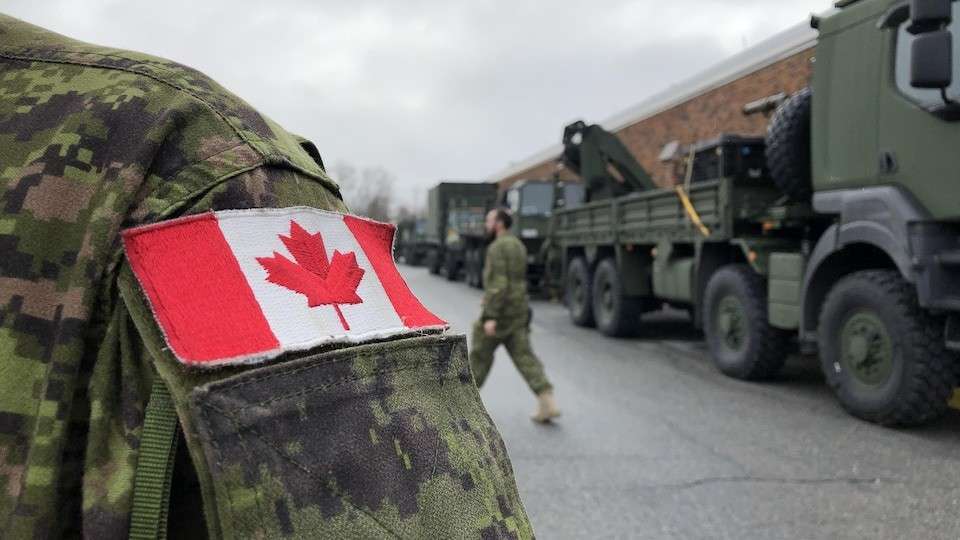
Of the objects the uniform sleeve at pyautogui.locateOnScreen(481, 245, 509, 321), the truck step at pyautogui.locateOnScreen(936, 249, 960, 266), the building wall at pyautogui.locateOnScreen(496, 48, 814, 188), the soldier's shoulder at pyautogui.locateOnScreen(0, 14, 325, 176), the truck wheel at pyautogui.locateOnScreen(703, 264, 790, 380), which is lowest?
the truck wheel at pyautogui.locateOnScreen(703, 264, 790, 380)

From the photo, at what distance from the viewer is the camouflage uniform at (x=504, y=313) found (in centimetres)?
627

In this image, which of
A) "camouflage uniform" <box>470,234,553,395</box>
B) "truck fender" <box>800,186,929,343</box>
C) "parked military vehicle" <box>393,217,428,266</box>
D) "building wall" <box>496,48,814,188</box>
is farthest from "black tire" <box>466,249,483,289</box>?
"truck fender" <box>800,186,929,343</box>

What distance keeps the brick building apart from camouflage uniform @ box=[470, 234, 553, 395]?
320 inches

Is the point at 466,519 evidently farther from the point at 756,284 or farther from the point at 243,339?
the point at 756,284

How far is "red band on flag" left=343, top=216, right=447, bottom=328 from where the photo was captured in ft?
3.14

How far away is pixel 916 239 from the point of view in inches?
204

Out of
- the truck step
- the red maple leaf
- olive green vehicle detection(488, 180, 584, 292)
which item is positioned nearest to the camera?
the red maple leaf

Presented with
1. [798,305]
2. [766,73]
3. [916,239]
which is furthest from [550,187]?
[916,239]

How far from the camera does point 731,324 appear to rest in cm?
765

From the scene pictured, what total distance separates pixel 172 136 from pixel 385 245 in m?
0.28

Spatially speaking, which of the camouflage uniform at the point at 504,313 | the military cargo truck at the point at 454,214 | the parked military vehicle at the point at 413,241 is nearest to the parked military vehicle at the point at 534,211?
the military cargo truck at the point at 454,214

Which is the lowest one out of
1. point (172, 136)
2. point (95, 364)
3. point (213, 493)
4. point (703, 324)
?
point (703, 324)

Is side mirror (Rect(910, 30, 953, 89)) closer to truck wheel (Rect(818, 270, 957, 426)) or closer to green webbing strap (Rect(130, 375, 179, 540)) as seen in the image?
truck wheel (Rect(818, 270, 957, 426))

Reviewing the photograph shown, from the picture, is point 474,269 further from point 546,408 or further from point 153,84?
point 153,84
